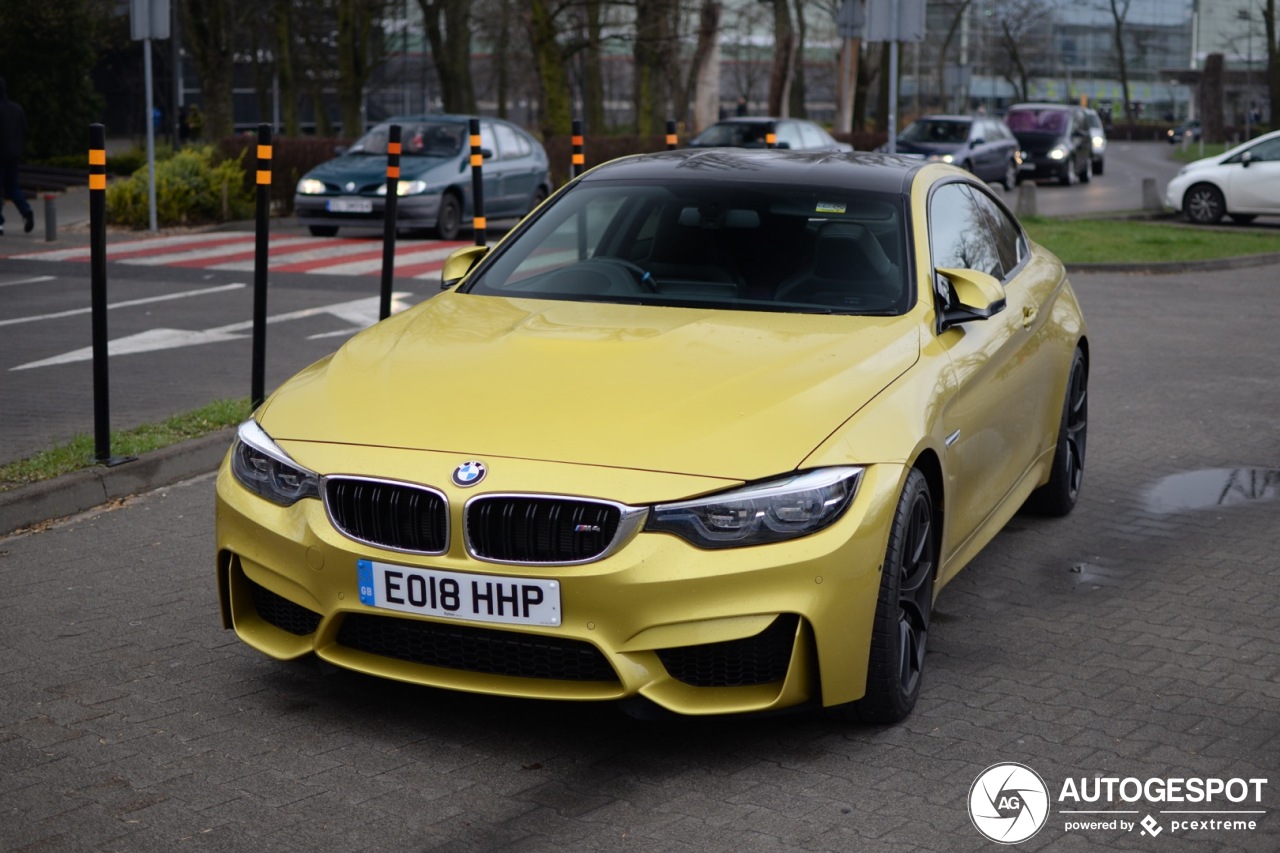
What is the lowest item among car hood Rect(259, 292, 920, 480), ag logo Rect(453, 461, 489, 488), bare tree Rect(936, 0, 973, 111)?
ag logo Rect(453, 461, 489, 488)

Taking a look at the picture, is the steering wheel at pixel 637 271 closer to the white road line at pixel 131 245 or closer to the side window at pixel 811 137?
the white road line at pixel 131 245

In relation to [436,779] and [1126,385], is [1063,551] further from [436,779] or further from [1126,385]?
[1126,385]

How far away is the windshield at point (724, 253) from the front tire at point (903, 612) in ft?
2.92

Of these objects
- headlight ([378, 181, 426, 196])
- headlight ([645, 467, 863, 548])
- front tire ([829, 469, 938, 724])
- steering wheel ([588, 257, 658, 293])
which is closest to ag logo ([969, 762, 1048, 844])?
front tire ([829, 469, 938, 724])

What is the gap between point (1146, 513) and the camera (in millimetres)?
7281

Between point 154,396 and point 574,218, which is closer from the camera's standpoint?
point 574,218

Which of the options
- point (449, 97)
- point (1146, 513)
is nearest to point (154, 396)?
point (1146, 513)

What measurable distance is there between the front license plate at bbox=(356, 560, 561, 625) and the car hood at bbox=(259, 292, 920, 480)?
12.8 inches

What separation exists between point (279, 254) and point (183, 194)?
408cm

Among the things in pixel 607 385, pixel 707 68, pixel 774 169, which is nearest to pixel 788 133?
pixel 707 68

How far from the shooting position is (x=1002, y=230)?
270 inches

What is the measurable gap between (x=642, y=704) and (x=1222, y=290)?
45.8ft

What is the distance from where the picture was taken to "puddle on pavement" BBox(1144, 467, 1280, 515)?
744 cm

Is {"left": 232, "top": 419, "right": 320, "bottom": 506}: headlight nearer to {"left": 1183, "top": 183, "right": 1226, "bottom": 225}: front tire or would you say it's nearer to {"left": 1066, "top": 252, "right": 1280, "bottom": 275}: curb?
{"left": 1066, "top": 252, "right": 1280, "bottom": 275}: curb
